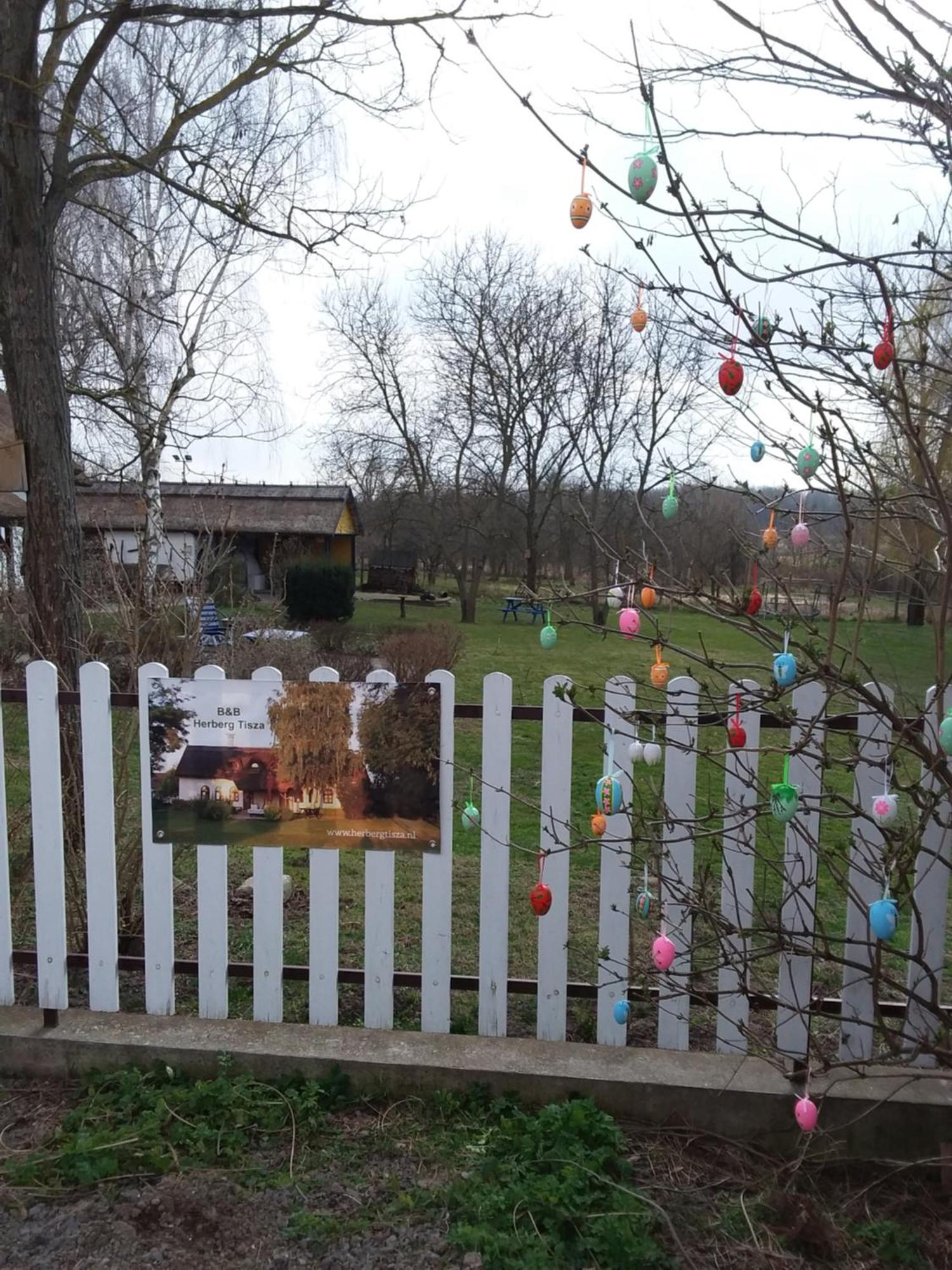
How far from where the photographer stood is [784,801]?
6.06 feet

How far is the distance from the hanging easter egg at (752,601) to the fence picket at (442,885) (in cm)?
98

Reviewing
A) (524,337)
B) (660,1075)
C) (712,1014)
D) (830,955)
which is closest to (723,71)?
(830,955)

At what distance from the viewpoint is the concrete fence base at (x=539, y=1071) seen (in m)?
2.43

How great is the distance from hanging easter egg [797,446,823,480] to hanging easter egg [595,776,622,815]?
883 mm

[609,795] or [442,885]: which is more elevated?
[609,795]

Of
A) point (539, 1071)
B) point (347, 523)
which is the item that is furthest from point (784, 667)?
point (347, 523)

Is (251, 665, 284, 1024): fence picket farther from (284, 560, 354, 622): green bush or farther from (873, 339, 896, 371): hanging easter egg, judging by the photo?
(284, 560, 354, 622): green bush

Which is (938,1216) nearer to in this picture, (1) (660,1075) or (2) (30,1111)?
(1) (660,1075)

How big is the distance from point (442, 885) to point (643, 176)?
2015 millimetres

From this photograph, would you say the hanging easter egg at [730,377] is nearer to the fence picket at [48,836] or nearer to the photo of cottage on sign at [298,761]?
the photo of cottage on sign at [298,761]

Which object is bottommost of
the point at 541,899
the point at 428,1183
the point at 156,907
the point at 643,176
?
the point at 428,1183

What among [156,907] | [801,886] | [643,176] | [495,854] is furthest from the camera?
[156,907]

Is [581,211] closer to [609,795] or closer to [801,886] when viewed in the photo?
[609,795]

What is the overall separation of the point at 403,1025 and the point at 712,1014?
1112mm
